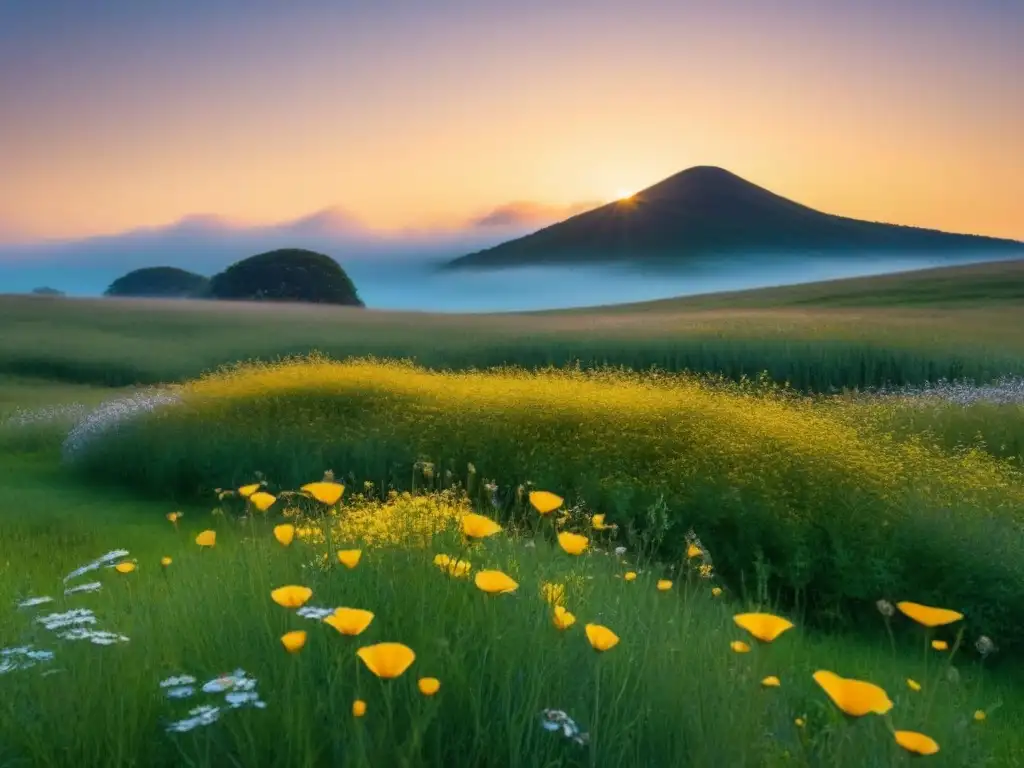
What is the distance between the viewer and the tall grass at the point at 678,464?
28.7 feet

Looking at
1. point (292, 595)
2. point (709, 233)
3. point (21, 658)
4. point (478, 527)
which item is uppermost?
point (709, 233)

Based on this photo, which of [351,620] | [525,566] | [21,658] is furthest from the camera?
[525,566]

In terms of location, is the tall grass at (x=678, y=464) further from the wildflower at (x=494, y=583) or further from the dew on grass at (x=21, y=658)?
the dew on grass at (x=21, y=658)

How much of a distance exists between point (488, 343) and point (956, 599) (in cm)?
2165

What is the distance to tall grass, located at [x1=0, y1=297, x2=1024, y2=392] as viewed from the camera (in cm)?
2289

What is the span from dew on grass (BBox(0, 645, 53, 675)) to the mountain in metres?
132

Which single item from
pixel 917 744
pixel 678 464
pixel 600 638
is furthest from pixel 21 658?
pixel 678 464

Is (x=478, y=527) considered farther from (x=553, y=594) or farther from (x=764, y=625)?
(x=553, y=594)

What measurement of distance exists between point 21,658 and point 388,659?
2572 millimetres

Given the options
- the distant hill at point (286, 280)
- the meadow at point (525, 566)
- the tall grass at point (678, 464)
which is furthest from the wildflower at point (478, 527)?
the distant hill at point (286, 280)

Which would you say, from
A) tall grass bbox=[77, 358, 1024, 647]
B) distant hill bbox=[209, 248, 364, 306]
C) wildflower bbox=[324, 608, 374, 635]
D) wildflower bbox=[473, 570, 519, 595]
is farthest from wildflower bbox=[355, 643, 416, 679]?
distant hill bbox=[209, 248, 364, 306]

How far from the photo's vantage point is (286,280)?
101 meters

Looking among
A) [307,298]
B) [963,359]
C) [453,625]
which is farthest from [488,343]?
[307,298]

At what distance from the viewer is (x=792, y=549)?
358 inches
